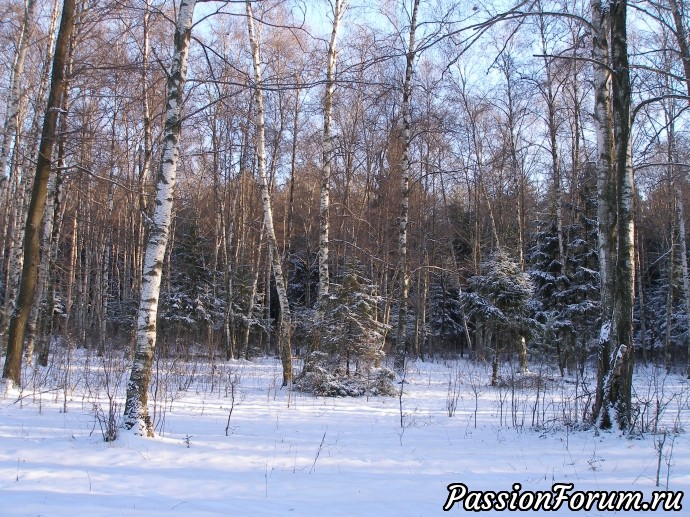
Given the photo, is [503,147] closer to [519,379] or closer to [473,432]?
[519,379]

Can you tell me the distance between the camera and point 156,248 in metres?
5.66

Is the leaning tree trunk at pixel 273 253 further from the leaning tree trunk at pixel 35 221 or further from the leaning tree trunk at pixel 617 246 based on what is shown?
the leaning tree trunk at pixel 617 246

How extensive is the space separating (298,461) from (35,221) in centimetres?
657

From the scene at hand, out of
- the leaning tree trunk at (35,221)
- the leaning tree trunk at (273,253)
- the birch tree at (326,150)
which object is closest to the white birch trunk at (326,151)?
the birch tree at (326,150)

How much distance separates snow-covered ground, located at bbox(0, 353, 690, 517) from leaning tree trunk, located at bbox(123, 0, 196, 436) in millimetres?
364

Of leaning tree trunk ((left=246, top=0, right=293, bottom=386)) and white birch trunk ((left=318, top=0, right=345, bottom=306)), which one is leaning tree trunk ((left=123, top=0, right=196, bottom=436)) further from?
white birch trunk ((left=318, top=0, right=345, bottom=306))

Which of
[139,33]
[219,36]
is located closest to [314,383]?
[139,33]

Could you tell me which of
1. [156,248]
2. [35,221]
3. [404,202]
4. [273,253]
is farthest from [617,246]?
[35,221]

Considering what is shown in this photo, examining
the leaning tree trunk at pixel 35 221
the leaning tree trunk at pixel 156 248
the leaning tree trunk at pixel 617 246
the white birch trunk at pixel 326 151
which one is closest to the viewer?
the leaning tree trunk at pixel 156 248

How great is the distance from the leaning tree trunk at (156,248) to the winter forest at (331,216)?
24 mm

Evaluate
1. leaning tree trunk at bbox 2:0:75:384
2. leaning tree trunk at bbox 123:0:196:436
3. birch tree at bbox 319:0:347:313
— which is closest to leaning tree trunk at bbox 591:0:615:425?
leaning tree trunk at bbox 123:0:196:436

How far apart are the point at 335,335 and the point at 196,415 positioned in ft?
14.0

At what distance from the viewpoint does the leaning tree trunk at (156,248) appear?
5.52 metres

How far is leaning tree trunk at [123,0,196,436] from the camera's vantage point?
18.1 ft
